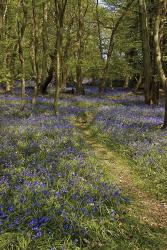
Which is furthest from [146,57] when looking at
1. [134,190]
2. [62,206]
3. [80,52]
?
[62,206]

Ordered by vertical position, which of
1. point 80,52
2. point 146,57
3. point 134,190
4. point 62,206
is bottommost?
point 134,190

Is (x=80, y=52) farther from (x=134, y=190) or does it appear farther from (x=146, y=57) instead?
(x=134, y=190)

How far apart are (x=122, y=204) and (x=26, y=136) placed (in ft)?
23.4

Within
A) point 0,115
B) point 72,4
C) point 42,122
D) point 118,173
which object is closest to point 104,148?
point 118,173

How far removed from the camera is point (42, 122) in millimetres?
18156

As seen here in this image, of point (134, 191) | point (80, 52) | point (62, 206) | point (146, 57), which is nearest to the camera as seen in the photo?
point (62, 206)

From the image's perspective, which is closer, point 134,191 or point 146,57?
point 134,191

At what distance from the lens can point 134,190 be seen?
33.2 feet

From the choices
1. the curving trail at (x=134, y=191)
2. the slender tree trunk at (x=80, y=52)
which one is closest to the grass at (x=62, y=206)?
the curving trail at (x=134, y=191)

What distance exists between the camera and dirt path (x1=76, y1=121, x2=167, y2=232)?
8.36 meters

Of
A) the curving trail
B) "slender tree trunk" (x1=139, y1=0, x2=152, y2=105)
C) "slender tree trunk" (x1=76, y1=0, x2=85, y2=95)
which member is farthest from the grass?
"slender tree trunk" (x1=76, y1=0, x2=85, y2=95)

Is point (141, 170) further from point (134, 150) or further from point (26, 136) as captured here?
point (26, 136)

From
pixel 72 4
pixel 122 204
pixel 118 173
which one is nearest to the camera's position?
pixel 122 204

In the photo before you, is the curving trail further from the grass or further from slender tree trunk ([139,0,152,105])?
slender tree trunk ([139,0,152,105])
